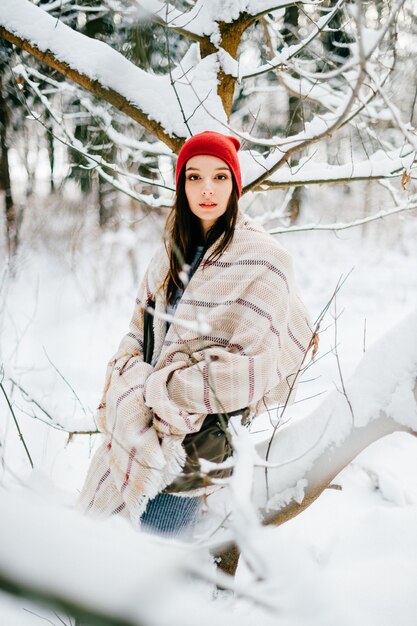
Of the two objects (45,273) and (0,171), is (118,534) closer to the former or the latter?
(45,273)

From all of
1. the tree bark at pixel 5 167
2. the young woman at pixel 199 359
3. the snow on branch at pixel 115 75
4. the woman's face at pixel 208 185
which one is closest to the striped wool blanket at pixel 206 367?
the young woman at pixel 199 359

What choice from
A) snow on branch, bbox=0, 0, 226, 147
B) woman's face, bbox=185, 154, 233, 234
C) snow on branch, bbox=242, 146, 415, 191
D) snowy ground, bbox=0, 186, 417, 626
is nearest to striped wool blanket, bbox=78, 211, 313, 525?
woman's face, bbox=185, 154, 233, 234

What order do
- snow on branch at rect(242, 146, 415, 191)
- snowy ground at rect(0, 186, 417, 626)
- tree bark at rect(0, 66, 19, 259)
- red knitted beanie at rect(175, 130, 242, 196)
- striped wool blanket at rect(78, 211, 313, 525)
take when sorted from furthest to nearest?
tree bark at rect(0, 66, 19, 259) → snow on branch at rect(242, 146, 415, 191) → red knitted beanie at rect(175, 130, 242, 196) → striped wool blanket at rect(78, 211, 313, 525) → snowy ground at rect(0, 186, 417, 626)

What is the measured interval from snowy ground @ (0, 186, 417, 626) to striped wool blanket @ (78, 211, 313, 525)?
0.79 feet

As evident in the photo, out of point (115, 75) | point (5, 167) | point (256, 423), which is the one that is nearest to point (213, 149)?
point (115, 75)

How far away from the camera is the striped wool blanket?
1483 millimetres

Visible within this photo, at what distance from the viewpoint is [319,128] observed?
5.41 feet

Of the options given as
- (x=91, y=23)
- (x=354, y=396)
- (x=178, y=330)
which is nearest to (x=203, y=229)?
(x=178, y=330)

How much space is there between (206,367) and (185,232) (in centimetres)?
59

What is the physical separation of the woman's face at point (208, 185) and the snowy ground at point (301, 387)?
62 cm

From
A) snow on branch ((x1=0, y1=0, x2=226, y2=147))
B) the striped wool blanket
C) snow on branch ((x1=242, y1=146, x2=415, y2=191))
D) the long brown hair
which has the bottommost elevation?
the striped wool blanket

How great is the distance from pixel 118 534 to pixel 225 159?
139cm

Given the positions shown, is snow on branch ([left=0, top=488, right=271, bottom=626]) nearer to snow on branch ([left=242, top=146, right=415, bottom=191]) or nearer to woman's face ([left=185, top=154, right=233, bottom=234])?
woman's face ([left=185, top=154, right=233, bottom=234])

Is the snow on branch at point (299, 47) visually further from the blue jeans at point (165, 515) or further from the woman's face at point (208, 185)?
the blue jeans at point (165, 515)
